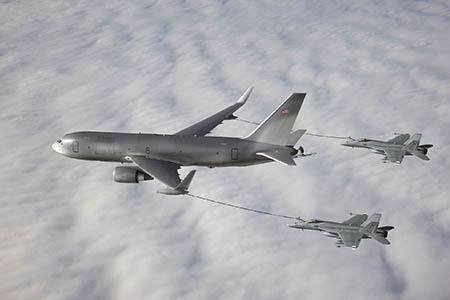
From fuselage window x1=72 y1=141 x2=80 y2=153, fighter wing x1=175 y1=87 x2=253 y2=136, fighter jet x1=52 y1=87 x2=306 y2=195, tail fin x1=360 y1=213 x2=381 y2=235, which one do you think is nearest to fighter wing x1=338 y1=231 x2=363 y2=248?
tail fin x1=360 y1=213 x2=381 y2=235

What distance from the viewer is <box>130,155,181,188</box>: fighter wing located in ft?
176

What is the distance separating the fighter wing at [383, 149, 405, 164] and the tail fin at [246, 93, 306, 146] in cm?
1805

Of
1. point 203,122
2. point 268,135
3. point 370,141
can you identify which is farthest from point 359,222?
point 203,122

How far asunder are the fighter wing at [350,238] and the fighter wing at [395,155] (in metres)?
16.1

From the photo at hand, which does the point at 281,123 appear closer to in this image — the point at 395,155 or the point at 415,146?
the point at 395,155

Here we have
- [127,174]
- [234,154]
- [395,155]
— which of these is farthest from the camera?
[395,155]

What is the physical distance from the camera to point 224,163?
193 ft

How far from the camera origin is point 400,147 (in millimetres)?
67812

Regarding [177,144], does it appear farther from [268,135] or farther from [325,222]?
[325,222]

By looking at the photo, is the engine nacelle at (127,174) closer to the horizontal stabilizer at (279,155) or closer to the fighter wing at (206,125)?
the fighter wing at (206,125)

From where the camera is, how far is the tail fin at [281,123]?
2239 inches

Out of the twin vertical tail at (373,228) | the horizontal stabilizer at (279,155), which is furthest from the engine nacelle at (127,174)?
the twin vertical tail at (373,228)

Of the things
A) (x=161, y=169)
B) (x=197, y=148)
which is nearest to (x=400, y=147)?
(x=197, y=148)

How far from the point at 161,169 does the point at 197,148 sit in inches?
197
